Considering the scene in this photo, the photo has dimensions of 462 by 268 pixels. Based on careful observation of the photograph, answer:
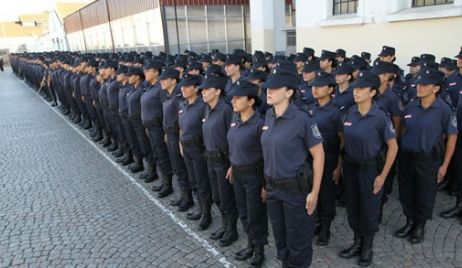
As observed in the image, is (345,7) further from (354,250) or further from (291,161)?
(291,161)

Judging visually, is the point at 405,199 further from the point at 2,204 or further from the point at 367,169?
the point at 2,204

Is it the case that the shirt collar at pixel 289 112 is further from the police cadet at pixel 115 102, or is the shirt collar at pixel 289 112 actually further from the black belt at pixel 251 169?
the police cadet at pixel 115 102

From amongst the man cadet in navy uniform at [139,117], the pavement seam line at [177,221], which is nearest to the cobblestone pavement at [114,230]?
the pavement seam line at [177,221]

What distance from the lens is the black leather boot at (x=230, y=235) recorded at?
4289 millimetres

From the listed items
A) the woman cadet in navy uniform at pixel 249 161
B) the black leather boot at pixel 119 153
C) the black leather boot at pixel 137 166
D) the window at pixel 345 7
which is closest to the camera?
the woman cadet in navy uniform at pixel 249 161

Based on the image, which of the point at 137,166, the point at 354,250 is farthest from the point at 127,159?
the point at 354,250

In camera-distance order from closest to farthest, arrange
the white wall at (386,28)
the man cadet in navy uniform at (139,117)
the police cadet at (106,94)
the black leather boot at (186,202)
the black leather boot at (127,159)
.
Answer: the black leather boot at (186,202)
the man cadet in navy uniform at (139,117)
the black leather boot at (127,159)
the police cadet at (106,94)
the white wall at (386,28)

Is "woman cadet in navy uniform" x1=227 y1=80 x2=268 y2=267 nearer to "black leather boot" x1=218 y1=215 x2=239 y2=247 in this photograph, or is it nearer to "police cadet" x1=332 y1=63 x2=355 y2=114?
"black leather boot" x1=218 y1=215 x2=239 y2=247

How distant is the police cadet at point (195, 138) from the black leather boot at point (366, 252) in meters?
1.86

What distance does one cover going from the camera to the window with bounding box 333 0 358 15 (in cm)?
1060

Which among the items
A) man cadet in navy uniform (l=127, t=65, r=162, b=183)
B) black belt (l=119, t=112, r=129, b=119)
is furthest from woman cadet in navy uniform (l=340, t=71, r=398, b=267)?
black belt (l=119, t=112, r=129, b=119)

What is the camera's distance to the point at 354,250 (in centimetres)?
389

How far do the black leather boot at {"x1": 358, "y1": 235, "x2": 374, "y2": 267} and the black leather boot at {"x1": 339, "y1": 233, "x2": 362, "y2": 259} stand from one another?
10 cm

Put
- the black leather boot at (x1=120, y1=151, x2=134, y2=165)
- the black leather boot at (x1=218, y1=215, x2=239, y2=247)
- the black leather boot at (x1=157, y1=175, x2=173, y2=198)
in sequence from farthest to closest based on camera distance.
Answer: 1. the black leather boot at (x1=120, y1=151, x2=134, y2=165)
2. the black leather boot at (x1=157, y1=175, x2=173, y2=198)
3. the black leather boot at (x1=218, y1=215, x2=239, y2=247)
